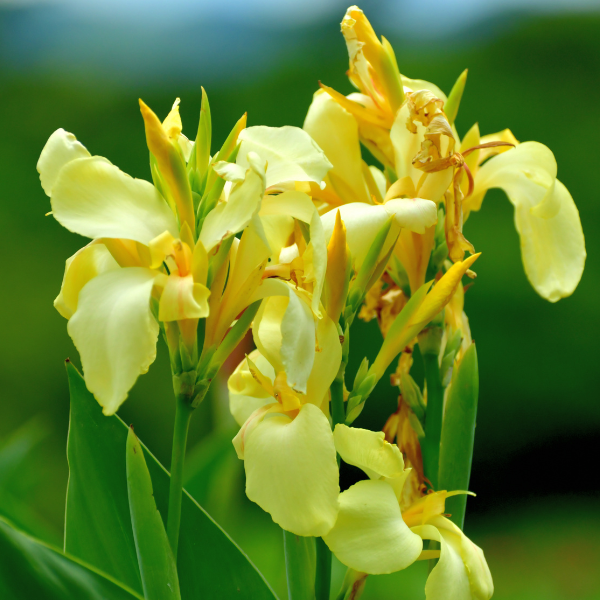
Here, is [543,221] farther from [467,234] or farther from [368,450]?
[467,234]

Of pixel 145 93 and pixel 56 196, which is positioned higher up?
pixel 145 93

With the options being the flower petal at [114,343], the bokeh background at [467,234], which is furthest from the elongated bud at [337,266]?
the bokeh background at [467,234]

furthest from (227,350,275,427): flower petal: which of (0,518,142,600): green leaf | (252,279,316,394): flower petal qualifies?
(0,518,142,600): green leaf

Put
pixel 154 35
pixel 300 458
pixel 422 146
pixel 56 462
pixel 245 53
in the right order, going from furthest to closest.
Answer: pixel 154 35, pixel 245 53, pixel 56 462, pixel 422 146, pixel 300 458

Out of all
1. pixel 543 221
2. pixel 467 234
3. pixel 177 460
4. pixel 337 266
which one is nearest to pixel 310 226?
pixel 337 266

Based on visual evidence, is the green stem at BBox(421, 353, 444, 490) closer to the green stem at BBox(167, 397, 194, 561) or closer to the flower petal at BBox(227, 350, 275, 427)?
the flower petal at BBox(227, 350, 275, 427)

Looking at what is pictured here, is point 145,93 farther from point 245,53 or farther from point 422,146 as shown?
point 422,146

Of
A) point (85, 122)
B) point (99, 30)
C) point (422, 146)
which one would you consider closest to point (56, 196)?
point (422, 146)
